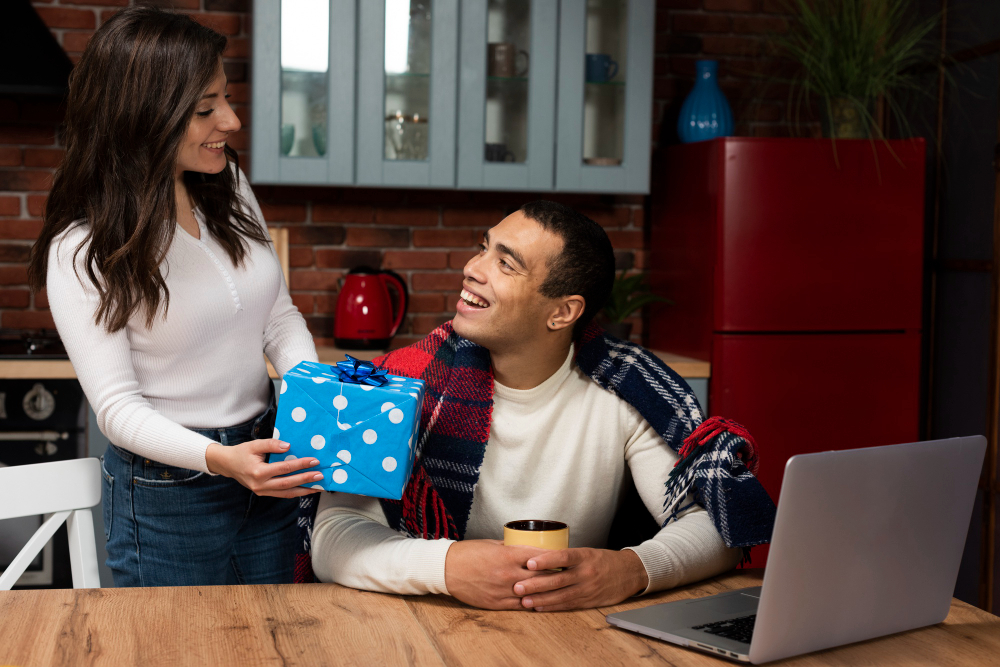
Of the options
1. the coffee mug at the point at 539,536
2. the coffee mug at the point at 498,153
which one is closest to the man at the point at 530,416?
the coffee mug at the point at 539,536

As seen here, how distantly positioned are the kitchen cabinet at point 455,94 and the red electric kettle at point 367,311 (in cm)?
30

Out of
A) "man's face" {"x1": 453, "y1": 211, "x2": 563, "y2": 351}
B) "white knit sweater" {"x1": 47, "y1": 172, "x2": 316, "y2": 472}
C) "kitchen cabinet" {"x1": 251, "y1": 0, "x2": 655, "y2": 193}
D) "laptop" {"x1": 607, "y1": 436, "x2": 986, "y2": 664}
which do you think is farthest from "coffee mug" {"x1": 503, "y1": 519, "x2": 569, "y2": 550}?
"kitchen cabinet" {"x1": 251, "y1": 0, "x2": 655, "y2": 193}

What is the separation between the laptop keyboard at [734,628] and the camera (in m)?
1.08

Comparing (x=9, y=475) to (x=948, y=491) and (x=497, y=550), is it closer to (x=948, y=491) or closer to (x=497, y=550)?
(x=497, y=550)

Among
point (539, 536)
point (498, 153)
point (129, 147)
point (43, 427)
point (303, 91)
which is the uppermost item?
point (303, 91)

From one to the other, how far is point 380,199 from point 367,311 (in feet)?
1.55

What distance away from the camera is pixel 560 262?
1.56 metres

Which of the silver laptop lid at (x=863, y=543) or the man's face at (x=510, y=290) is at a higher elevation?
the man's face at (x=510, y=290)

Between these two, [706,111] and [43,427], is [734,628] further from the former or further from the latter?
[706,111]

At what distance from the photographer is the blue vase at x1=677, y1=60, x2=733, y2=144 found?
3.03m

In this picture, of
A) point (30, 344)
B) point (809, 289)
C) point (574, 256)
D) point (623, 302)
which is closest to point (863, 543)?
point (574, 256)

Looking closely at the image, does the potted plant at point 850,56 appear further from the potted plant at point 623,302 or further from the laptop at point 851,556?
the laptop at point 851,556

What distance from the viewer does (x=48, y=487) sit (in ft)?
4.57

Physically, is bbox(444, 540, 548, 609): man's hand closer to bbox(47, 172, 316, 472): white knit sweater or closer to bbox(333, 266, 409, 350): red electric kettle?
bbox(47, 172, 316, 472): white knit sweater
